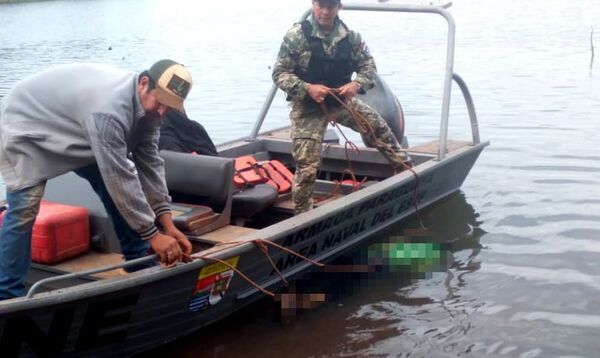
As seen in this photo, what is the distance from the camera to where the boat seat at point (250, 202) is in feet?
19.0

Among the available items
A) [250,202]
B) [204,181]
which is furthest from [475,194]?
[204,181]

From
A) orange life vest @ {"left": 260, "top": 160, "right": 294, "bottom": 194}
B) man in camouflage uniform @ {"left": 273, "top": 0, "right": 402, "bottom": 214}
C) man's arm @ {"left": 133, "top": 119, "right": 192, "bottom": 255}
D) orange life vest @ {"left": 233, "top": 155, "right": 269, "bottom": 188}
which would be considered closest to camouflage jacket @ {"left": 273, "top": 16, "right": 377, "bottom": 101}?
man in camouflage uniform @ {"left": 273, "top": 0, "right": 402, "bottom": 214}

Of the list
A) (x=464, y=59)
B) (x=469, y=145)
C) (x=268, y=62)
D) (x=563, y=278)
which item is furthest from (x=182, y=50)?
(x=563, y=278)

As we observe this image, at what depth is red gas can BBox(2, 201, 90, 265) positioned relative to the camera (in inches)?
187

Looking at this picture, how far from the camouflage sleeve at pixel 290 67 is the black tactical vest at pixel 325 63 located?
7 centimetres

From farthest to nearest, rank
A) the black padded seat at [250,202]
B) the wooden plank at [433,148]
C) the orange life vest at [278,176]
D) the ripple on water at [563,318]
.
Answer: the wooden plank at [433,148]
the orange life vest at [278,176]
the black padded seat at [250,202]
the ripple on water at [563,318]

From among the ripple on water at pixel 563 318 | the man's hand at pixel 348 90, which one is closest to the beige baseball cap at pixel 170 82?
the man's hand at pixel 348 90

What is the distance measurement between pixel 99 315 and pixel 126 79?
4.18ft

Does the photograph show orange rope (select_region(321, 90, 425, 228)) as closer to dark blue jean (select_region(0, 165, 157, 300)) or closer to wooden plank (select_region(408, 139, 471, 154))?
wooden plank (select_region(408, 139, 471, 154))

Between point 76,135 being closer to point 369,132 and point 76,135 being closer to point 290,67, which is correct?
point 290,67

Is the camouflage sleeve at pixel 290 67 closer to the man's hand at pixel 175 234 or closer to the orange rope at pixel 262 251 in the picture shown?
the orange rope at pixel 262 251

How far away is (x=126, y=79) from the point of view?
4.12 metres

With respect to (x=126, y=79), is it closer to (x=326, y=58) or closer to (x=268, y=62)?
(x=326, y=58)

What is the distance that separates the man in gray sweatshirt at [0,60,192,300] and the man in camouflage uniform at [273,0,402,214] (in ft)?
6.21
